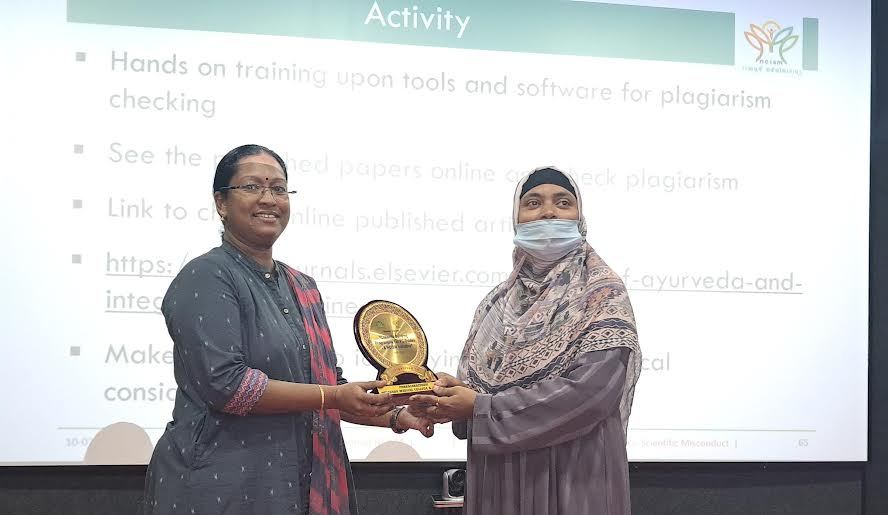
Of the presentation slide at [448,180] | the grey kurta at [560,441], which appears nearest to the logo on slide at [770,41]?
the presentation slide at [448,180]

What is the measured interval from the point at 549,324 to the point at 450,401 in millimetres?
317

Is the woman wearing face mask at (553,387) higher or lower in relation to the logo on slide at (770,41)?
lower

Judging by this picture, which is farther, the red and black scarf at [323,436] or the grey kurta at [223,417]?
the red and black scarf at [323,436]

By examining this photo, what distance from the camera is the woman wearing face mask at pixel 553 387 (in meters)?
2.01

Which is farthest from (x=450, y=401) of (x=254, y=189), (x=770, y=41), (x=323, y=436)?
(x=770, y=41)

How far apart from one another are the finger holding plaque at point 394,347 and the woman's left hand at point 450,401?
3 cm

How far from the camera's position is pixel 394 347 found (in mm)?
2188

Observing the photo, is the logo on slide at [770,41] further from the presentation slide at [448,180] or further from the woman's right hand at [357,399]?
the woman's right hand at [357,399]

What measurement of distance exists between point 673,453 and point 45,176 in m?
2.87

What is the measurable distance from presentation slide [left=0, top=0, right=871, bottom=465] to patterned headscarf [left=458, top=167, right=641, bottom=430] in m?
1.24

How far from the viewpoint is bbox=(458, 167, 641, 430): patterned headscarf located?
2.04 meters

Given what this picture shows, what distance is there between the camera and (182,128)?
339cm

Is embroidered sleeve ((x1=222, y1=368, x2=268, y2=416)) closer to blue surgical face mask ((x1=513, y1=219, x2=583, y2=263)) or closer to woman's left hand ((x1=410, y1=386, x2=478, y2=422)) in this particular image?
woman's left hand ((x1=410, y1=386, x2=478, y2=422))

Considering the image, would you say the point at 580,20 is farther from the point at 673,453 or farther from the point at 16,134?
the point at 16,134
